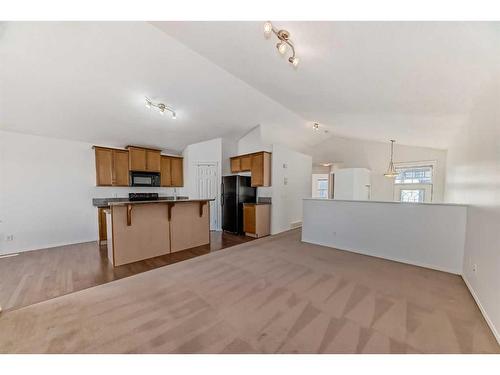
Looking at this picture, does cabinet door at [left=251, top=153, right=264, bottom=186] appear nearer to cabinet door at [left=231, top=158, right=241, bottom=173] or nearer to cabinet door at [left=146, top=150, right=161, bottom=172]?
cabinet door at [left=231, top=158, right=241, bottom=173]

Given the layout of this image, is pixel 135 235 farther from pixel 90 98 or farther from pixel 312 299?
pixel 312 299

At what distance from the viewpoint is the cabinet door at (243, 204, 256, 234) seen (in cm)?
494

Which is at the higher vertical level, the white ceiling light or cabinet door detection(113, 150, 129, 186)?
the white ceiling light

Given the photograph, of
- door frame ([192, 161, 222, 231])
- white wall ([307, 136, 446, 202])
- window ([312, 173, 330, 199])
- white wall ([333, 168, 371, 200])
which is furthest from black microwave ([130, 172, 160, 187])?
window ([312, 173, 330, 199])

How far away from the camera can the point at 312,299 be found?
211cm

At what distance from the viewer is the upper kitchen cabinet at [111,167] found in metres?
4.50

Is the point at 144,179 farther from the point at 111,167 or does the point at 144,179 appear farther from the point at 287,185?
the point at 287,185

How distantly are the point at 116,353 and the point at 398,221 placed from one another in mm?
3964

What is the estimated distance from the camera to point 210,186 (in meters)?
5.83

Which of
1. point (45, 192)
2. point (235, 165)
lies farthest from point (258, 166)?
point (45, 192)

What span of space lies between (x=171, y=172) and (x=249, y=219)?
2658 mm

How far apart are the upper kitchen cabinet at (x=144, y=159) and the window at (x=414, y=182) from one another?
6.95m

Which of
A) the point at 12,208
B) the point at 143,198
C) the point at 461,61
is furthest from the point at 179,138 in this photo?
the point at 461,61

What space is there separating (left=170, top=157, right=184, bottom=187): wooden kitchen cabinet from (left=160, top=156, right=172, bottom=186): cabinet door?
0.29 feet
